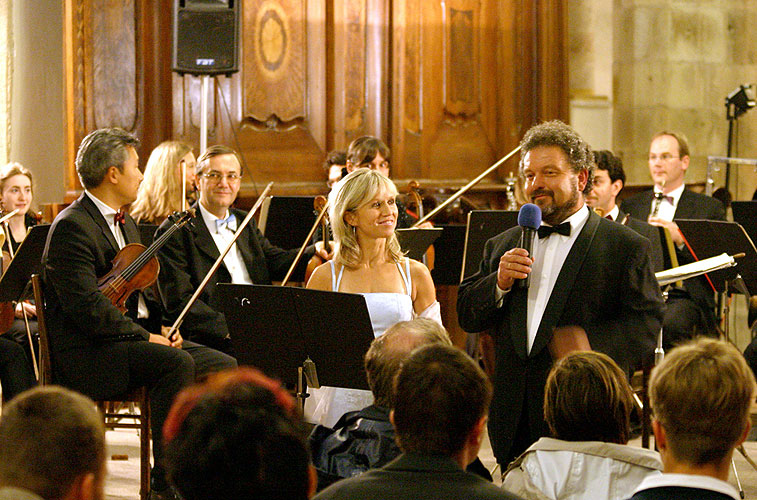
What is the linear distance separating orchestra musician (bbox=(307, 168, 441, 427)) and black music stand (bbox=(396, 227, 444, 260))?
0.66 m

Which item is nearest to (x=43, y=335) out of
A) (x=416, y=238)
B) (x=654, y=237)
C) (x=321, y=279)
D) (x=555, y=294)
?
(x=321, y=279)

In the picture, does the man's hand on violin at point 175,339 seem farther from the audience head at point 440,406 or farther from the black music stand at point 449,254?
the audience head at point 440,406

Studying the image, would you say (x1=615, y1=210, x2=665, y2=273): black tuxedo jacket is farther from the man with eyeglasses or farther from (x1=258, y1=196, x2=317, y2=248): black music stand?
(x1=258, y1=196, x2=317, y2=248): black music stand

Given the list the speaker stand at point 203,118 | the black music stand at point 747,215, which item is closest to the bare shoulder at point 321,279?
the black music stand at point 747,215

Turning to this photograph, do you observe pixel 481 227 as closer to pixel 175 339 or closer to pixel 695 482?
pixel 175 339

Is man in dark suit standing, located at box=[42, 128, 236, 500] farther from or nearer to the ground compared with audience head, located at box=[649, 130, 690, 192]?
nearer to the ground

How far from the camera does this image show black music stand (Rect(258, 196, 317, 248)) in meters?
5.30

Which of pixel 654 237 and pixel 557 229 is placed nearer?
pixel 557 229

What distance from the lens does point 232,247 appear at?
4.67 metres

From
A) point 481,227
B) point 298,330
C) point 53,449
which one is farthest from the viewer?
point 481,227

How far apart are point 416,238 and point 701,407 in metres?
2.85

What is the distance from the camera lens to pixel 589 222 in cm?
305

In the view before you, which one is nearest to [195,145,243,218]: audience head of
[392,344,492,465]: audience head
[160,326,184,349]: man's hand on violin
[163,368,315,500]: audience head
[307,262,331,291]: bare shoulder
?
[160,326,184,349]: man's hand on violin

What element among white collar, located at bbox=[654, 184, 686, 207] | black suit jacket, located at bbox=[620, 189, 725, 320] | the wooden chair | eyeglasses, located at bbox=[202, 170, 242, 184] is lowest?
the wooden chair
